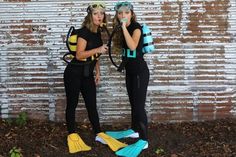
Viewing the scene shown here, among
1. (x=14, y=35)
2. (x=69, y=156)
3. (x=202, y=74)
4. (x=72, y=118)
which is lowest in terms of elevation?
(x=69, y=156)

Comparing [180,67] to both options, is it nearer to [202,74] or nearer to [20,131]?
[202,74]

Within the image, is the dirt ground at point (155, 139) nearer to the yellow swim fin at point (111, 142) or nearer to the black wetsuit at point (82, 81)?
the yellow swim fin at point (111, 142)

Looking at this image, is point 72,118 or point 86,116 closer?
point 72,118

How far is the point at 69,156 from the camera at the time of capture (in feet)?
17.8

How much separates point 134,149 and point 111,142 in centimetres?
37

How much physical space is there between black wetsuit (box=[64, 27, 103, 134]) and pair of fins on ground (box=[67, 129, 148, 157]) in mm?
181

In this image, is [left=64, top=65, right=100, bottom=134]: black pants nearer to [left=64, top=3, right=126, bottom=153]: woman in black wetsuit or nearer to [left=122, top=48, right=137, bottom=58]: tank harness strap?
[left=64, top=3, right=126, bottom=153]: woman in black wetsuit

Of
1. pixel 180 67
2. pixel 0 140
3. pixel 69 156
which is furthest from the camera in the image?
pixel 180 67

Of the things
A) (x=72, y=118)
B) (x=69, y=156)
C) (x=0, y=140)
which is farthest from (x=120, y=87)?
(x=0, y=140)

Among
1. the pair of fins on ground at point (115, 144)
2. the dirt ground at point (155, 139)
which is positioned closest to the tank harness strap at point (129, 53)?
the pair of fins on ground at point (115, 144)

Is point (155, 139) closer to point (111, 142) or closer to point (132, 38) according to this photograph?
point (111, 142)

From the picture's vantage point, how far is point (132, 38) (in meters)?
5.23

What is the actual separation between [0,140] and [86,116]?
1287mm

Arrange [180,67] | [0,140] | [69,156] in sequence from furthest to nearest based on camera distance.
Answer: [180,67]
[0,140]
[69,156]
